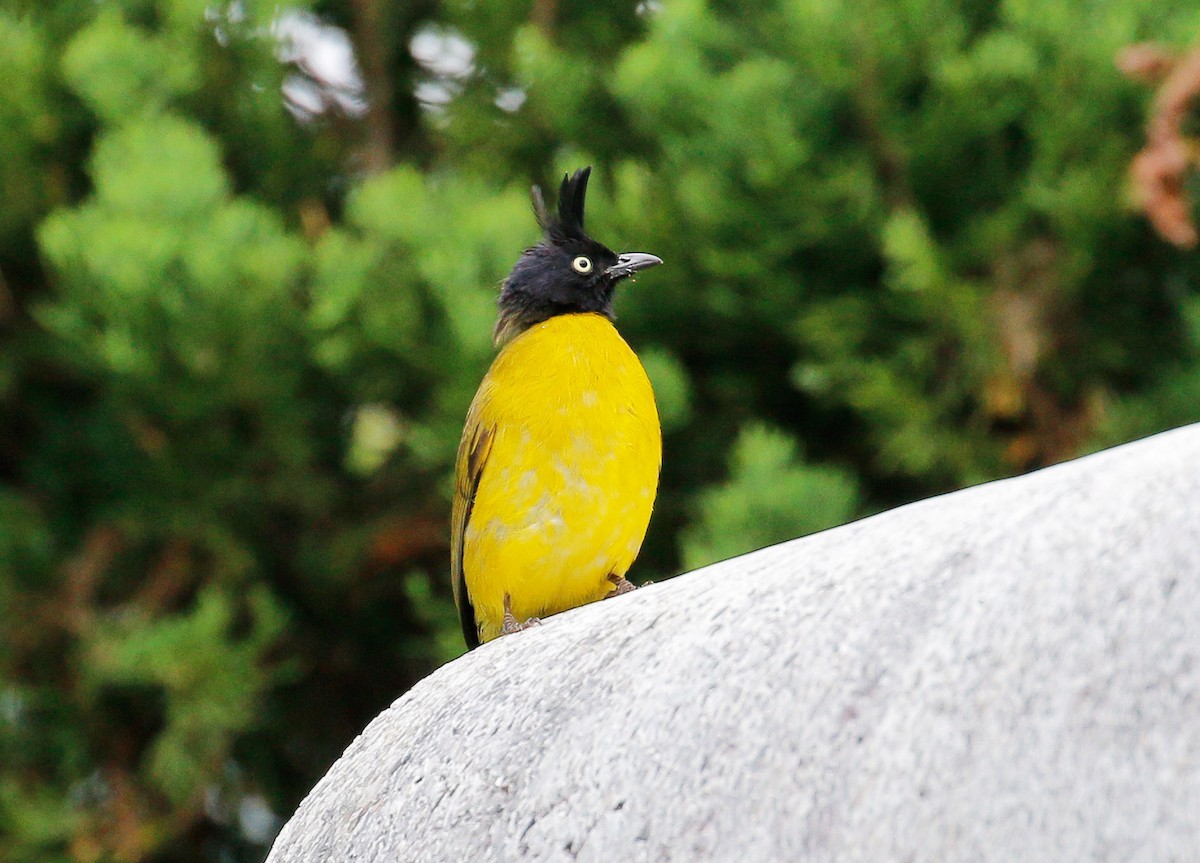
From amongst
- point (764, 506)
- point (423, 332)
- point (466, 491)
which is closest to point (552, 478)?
point (466, 491)

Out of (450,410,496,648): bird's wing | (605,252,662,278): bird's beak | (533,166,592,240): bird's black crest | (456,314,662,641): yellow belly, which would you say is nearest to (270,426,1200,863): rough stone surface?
(456,314,662,641): yellow belly

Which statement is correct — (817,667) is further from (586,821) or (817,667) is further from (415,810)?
(415,810)

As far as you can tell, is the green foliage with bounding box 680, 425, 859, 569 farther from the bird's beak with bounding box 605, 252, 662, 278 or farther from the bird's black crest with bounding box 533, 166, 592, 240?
the bird's black crest with bounding box 533, 166, 592, 240

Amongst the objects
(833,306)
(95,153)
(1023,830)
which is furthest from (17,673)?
(1023,830)

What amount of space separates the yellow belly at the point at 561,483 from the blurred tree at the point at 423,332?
693 mm

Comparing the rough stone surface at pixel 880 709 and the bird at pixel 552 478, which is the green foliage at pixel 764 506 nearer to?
the bird at pixel 552 478

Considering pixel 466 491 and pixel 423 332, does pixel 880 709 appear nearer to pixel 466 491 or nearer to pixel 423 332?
pixel 466 491

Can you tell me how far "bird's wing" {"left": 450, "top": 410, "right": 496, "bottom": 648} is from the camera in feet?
12.6

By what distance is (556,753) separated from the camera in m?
2.54

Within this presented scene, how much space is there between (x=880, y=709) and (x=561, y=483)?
1523 mm

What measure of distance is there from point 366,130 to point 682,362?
185 centimetres

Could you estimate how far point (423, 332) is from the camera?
4816 mm

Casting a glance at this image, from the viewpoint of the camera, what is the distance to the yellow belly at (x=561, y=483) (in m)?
3.62

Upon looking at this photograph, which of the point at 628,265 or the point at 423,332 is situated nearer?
the point at 628,265
